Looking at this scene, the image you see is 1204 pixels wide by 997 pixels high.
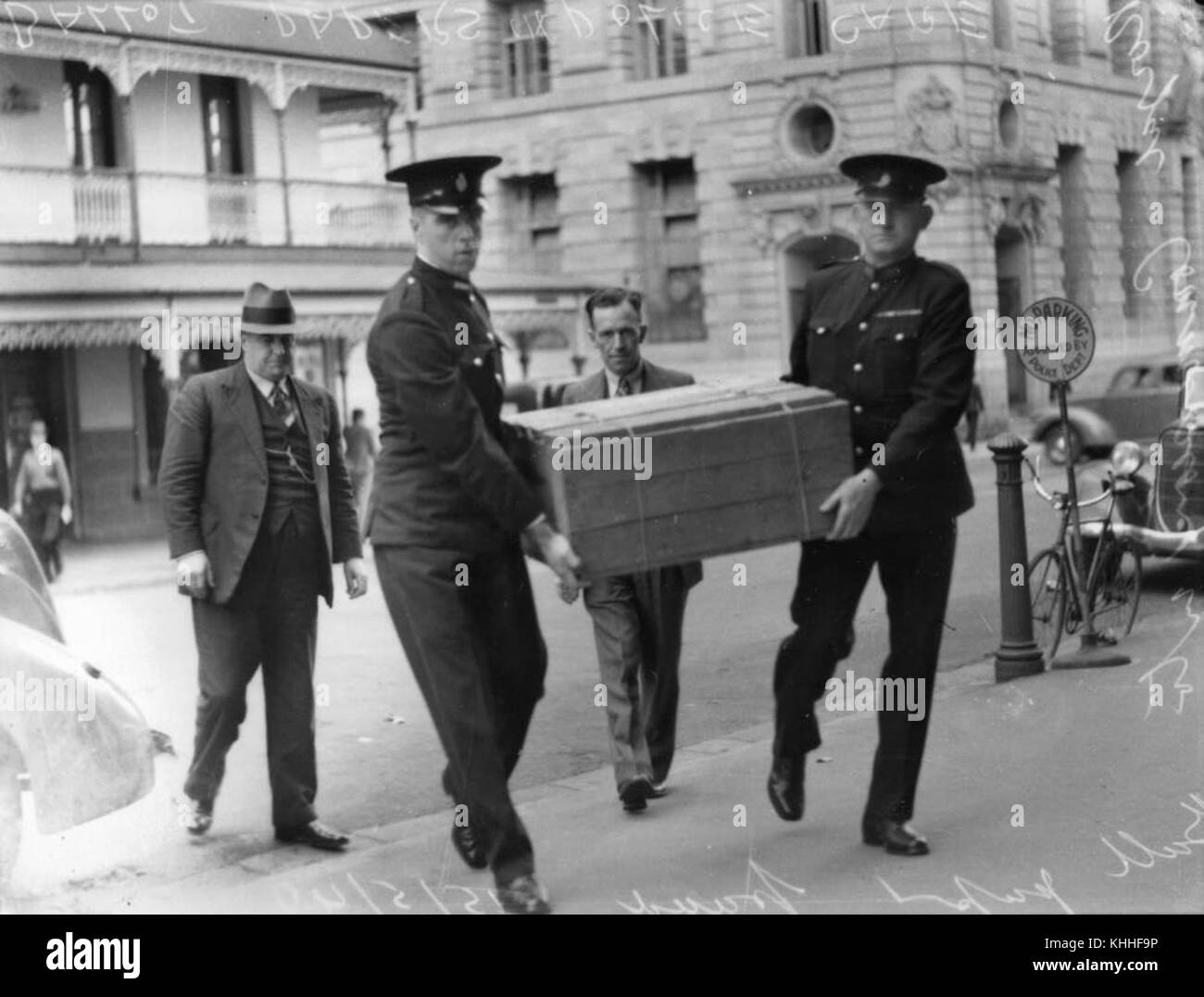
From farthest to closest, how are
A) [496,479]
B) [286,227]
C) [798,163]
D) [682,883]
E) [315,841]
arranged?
1. [286,227]
2. [798,163]
3. [315,841]
4. [682,883]
5. [496,479]

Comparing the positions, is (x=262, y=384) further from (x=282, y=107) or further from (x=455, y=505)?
(x=282, y=107)

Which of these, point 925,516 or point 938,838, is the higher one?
point 925,516

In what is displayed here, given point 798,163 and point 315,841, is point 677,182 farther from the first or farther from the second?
point 315,841

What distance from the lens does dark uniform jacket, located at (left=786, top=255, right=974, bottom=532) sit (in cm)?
546

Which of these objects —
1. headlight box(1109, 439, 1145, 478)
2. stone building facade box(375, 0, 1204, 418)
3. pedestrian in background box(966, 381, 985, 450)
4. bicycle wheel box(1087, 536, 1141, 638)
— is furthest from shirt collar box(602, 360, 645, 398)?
headlight box(1109, 439, 1145, 478)

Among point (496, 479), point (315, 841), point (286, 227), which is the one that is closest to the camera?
point (496, 479)

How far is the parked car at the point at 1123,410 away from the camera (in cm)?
804

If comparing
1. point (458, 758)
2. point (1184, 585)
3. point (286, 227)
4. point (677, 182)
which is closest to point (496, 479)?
point (458, 758)

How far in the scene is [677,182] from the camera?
8.52 m

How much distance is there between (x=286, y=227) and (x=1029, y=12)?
510 cm
